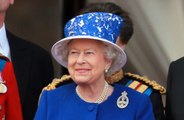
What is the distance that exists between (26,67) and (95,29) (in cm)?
75

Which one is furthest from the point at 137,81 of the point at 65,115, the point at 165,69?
the point at 165,69

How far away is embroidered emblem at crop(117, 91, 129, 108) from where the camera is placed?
6.45 ft

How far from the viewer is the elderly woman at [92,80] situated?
6.17ft

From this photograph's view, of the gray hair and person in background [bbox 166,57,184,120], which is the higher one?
the gray hair

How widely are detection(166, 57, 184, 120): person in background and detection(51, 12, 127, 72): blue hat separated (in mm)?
286

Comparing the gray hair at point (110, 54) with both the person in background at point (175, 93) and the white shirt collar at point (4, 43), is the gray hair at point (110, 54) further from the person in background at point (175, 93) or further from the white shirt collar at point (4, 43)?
the white shirt collar at point (4, 43)

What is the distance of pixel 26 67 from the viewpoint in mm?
2568

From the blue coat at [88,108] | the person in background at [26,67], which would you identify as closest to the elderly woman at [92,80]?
the blue coat at [88,108]

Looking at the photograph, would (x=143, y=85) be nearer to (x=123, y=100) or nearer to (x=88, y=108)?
(x=123, y=100)

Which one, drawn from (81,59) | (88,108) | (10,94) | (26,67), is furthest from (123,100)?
(26,67)

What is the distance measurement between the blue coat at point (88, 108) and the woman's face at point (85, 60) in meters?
0.11

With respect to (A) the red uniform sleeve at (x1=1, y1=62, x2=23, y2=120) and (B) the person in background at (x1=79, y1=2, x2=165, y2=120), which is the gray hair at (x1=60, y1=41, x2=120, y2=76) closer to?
(B) the person in background at (x1=79, y1=2, x2=165, y2=120)

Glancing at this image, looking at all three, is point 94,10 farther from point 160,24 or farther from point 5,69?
point 160,24

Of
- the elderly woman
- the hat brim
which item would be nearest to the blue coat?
the elderly woman
